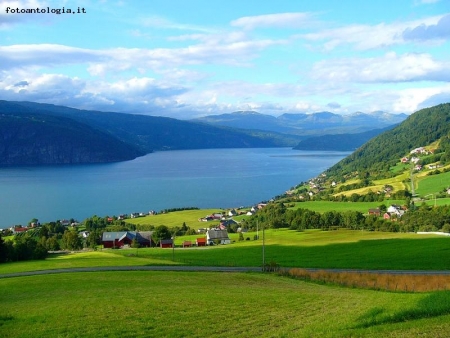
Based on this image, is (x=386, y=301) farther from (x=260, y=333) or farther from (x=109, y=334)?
(x=109, y=334)

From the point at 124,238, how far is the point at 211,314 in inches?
2216

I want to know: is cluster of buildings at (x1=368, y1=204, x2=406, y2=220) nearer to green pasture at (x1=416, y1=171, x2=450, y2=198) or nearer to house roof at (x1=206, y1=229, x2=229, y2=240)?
green pasture at (x1=416, y1=171, x2=450, y2=198)

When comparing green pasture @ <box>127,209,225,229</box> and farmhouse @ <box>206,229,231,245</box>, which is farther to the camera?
green pasture @ <box>127,209,225,229</box>

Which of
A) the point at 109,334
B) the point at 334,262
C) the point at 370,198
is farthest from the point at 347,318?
the point at 370,198

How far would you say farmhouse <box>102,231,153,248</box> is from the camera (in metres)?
66.2

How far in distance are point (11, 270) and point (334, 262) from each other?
2432cm

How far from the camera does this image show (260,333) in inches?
414

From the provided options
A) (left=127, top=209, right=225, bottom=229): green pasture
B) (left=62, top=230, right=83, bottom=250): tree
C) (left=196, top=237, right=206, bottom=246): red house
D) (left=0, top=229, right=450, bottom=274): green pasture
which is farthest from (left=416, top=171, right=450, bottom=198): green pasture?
(left=62, top=230, right=83, bottom=250): tree

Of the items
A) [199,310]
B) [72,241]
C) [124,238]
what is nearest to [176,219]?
[124,238]

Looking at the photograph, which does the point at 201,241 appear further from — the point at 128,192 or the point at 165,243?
the point at 128,192

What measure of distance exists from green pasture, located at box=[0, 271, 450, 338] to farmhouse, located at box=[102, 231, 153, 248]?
48.0m

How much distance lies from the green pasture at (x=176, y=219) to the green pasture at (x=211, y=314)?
212ft

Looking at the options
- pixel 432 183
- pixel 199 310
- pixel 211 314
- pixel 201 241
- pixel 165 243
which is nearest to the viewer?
pixel 211 314

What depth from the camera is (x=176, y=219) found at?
289 ft
